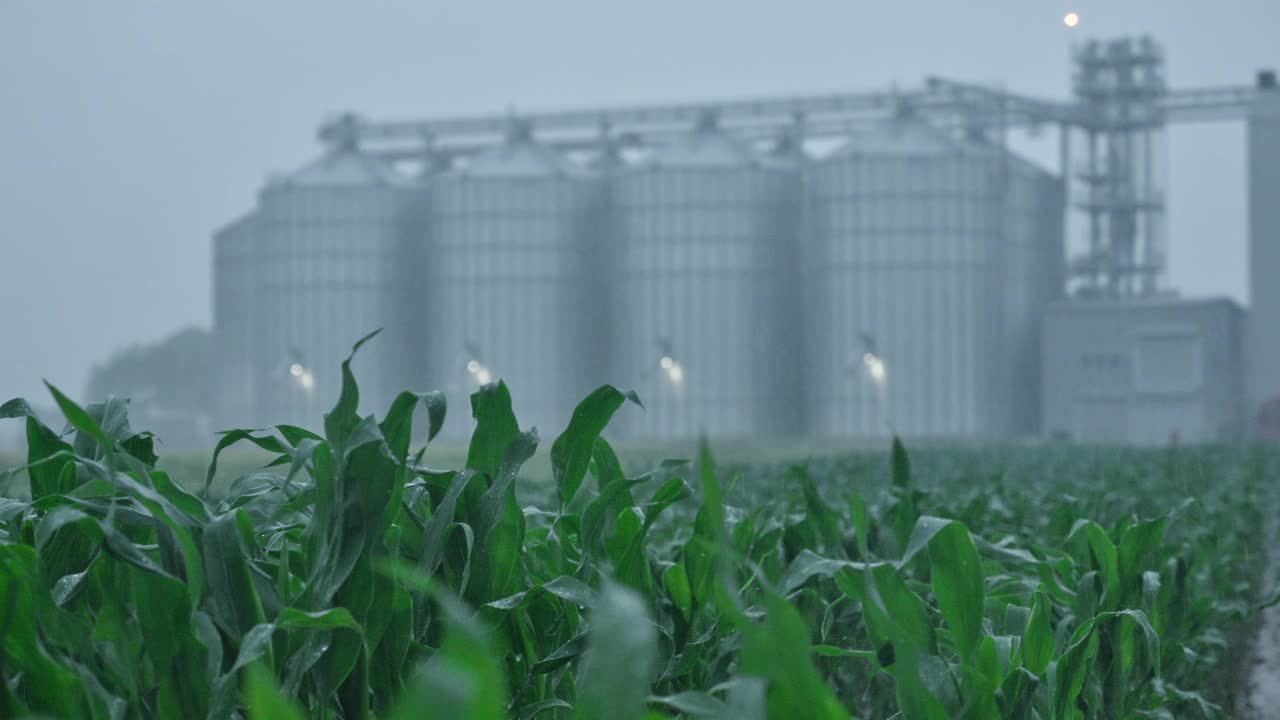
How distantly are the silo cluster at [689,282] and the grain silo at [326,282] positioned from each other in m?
0.06

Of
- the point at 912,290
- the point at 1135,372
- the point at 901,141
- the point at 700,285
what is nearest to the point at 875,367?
the point at 912,290

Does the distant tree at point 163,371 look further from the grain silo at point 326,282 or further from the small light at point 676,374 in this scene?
the small light at point 676,374

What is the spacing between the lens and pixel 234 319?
1791 inches

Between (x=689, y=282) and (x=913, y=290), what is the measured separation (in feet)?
18.5

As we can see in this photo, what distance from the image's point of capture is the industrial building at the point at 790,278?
38.4m

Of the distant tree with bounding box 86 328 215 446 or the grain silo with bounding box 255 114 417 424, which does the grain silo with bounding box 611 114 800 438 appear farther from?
the distant tree with bounding box 86 328 215 446

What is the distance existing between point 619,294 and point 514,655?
1506 inches

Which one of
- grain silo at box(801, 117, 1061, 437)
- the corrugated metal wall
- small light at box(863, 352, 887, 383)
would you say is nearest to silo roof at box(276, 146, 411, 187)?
the corrugated metal wall

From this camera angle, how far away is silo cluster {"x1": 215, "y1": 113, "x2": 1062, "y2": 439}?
38375 millimetres

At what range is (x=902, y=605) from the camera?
4.94 ft

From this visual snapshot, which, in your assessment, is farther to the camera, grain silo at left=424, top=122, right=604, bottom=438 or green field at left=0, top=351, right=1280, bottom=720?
grain silo at left=424, top=122, right=604, bottom=438

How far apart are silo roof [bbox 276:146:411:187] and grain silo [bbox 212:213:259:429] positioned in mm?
4322

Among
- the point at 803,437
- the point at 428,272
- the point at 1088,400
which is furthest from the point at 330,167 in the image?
the point at 1088,400

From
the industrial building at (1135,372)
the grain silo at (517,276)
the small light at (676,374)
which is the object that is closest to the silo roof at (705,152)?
the grain silo at (517,276)
